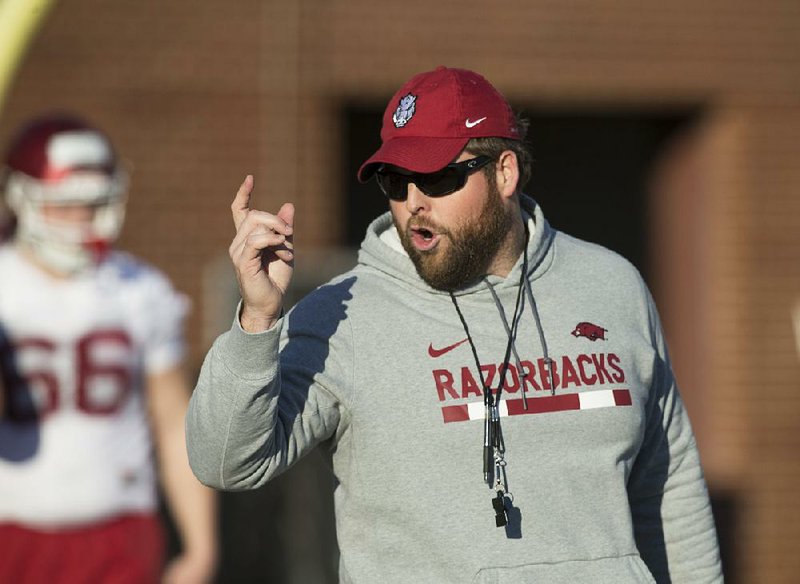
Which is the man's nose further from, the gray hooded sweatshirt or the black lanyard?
the black lanyard

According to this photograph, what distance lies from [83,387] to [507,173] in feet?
6.72

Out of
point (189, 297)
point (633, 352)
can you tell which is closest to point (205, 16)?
point (189, 297)

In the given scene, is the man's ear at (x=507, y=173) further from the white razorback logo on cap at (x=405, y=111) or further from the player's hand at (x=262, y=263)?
the player's hand at (x=262, y=263)

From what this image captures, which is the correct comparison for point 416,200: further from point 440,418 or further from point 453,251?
point 440,418

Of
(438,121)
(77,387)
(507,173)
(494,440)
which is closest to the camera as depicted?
(494,440)

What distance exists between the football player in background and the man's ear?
1978 millimetres

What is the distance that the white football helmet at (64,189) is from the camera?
4902mm

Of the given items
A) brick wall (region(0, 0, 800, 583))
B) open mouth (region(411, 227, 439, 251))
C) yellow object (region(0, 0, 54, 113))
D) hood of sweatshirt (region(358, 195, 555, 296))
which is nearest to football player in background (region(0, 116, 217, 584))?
yellow object (region(0, 0, 54, 113))

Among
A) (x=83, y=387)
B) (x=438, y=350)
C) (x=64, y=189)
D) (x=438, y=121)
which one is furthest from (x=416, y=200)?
(x=64, y=189)

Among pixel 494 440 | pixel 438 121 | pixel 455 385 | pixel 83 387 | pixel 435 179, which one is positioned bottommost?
pixel 494 440

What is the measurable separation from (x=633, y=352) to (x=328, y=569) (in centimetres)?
413

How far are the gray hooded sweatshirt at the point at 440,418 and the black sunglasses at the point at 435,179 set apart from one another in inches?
5.5

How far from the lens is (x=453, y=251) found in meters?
3.14

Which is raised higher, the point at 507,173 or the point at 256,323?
the point at 507,173
